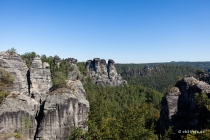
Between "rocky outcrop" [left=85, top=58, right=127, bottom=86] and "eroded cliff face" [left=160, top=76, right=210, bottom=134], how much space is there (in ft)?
316

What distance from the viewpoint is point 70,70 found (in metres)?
115

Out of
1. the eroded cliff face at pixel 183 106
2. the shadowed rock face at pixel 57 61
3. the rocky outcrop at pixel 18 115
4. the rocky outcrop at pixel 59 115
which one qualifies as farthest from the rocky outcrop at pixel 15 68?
the shadowed rock face at pixel 57 61

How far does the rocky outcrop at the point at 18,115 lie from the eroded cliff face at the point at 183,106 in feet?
96.2

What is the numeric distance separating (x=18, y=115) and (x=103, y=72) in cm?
12441

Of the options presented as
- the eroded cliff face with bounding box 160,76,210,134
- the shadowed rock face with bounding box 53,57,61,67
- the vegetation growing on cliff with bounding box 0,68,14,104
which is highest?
the shadowed rock face with bounding box 53,57,61,67

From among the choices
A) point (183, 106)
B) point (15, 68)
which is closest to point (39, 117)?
point (15, 68)

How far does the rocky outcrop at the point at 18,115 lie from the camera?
3278 centimetres

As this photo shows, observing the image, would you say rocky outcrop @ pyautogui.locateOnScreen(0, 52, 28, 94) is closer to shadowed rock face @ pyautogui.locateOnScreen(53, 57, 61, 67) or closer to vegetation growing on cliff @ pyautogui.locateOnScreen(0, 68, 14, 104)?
vegetation growing on cliff @ pyautogui.locateOnScreen(0, 68, 14, 104)

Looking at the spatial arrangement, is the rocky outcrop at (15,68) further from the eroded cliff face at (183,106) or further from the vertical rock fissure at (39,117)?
the eroded cliff face at (183,106)

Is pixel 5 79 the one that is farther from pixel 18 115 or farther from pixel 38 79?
pixel 18 115

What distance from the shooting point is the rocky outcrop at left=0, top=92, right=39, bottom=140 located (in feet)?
108

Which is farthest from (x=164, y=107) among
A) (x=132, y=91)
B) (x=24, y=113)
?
(x=132, y=91)

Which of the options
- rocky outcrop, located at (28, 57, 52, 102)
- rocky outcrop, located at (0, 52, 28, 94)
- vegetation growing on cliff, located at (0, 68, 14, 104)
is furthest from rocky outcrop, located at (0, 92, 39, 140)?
rocky outcrop, located at (28, 57, 52, 102)

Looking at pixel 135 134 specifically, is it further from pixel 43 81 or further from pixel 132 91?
pixel 132 91
